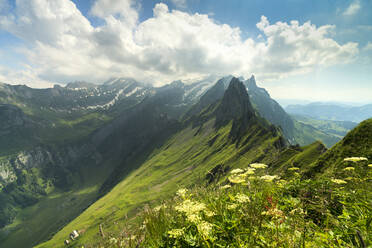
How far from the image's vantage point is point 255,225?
383 cm

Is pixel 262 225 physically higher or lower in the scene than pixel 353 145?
higher

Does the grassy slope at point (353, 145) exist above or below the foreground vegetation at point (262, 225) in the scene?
below

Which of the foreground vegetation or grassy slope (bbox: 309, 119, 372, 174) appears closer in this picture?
the foreground vegetation

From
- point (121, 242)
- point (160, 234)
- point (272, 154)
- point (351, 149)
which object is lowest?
point (351, 149)

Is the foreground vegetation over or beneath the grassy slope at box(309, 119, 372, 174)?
over

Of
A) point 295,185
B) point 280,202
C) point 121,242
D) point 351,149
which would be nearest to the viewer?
point 121,242

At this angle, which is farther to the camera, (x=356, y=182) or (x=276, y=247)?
(x=356, y=182)

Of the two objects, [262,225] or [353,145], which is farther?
[353,145]

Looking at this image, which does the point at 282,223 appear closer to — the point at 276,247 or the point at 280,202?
the point at 276,247

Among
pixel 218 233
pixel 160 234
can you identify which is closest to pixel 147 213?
pixel 160 234

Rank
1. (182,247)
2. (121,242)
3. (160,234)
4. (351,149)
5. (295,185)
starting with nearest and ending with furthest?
(182,247) < (160,234) < (121,242) < (295,185) < (351,149)

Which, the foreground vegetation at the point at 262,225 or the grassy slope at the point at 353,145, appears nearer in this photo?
the foreground vegetation at the point at 262,225

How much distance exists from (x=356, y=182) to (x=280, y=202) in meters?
2.17

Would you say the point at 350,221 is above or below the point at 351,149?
above
